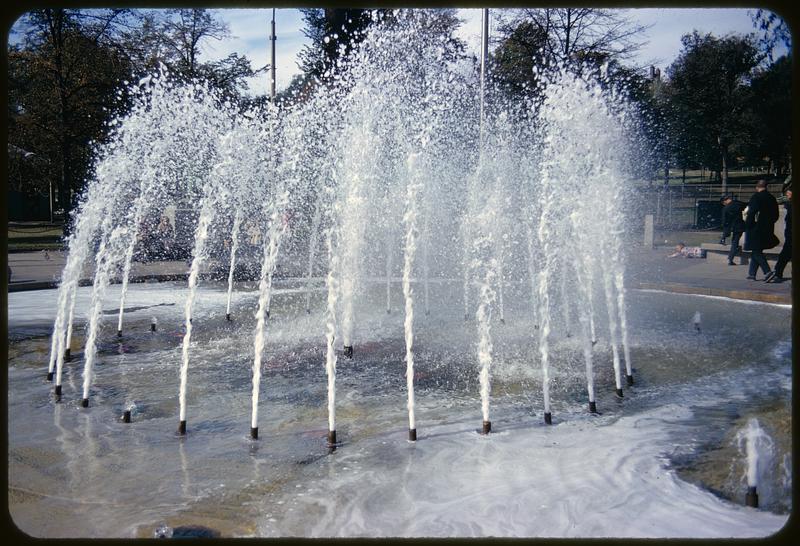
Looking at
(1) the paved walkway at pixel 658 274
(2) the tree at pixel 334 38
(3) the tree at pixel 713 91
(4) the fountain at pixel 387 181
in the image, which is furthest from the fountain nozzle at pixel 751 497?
(3) the tree at pixel 713 91

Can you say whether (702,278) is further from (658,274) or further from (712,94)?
(712,94)

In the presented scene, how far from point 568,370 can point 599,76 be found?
74.6 feet

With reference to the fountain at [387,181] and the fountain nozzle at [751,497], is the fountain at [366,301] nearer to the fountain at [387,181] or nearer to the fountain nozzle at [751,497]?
the fountain at [387,181]

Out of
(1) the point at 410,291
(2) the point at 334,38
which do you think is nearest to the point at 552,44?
(2) the point at 334,38

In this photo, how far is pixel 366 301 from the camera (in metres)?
12.9

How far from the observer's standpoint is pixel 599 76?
27375 mm

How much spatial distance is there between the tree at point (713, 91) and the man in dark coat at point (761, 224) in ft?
66.0

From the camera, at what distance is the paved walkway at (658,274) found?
41.3ft

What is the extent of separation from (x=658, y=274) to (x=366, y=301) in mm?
7472

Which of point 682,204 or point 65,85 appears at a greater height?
point 65,85

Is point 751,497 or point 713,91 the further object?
point 713,91

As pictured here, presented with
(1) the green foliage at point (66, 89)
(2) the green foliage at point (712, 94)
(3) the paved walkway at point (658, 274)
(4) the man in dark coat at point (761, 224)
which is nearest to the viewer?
(3) the paved walkway at point (658, 274)

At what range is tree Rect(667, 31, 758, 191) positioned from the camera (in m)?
32.4

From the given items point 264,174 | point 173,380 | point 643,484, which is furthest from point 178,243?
point 643,484
